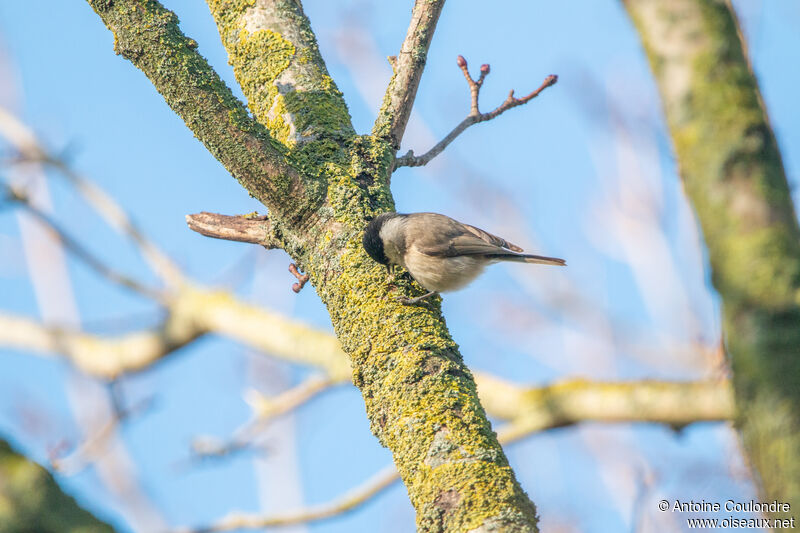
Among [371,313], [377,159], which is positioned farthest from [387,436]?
[377,159]

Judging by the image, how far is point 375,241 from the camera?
3.36m

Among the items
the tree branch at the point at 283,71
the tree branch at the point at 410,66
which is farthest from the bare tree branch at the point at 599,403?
the tree branch at the point at 283,71

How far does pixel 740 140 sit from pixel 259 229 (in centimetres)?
266

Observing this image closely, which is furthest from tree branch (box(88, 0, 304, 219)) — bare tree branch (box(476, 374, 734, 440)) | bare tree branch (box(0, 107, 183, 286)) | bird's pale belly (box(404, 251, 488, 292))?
bare tree branch (box(0, 107, 183, 286))

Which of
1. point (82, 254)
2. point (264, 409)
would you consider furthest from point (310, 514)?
point (82, 254)

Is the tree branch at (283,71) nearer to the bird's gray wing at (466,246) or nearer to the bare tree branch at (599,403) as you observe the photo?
the bird's gray wing at (466,246)

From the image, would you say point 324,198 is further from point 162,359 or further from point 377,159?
point 162,359

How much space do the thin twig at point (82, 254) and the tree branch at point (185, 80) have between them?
3.25m

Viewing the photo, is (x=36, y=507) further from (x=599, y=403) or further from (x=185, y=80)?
(x=599, y=403)

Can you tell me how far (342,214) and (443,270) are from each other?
1.28 m

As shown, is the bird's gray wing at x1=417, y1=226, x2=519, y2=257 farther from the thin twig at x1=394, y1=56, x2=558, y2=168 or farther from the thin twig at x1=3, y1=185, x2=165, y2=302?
the thin twig at x1=3, y1=185, x2=165, y2=302

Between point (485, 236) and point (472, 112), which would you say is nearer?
point (472, 112)

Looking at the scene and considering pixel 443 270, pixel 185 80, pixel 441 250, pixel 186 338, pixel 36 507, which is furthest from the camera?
pixel 186 338

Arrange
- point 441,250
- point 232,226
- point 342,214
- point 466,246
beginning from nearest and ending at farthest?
point 342,214 < point 232,226 < point 441,250 < point 466,246
